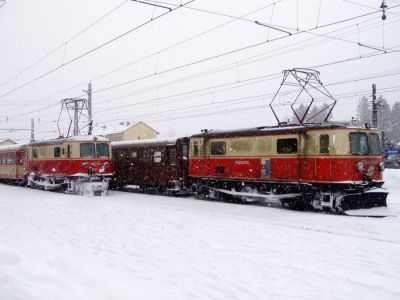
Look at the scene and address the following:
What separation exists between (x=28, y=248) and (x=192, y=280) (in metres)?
3.58

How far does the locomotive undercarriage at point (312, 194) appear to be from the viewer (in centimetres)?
1514

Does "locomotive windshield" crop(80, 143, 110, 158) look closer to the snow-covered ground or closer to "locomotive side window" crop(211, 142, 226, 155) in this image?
"locomotive side window" crop(211, 142, 226, 155)

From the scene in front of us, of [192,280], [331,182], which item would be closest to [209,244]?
[192,280]

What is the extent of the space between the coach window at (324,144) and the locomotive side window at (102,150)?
1222cm

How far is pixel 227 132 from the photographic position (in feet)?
63.4

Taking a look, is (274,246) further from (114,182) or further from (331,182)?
(114,182)

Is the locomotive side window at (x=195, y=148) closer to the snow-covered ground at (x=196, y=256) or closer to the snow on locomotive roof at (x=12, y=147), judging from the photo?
the snow-covered ground at (x=196, y=256)

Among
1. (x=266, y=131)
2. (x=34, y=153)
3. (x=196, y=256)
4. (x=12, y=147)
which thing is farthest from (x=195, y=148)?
(x=12, y=147)

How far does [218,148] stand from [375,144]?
6.53m

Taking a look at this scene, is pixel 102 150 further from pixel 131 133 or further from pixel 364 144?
pixel 131 133

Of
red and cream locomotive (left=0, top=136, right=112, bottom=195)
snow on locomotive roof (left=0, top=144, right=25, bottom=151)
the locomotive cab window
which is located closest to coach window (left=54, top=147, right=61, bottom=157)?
red and cream locomotive (left=0, top=136, right=112, bottom=195)

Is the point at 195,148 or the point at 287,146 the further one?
the point at 195,148

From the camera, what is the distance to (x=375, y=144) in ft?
53.1

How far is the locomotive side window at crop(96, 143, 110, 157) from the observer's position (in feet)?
78.0
